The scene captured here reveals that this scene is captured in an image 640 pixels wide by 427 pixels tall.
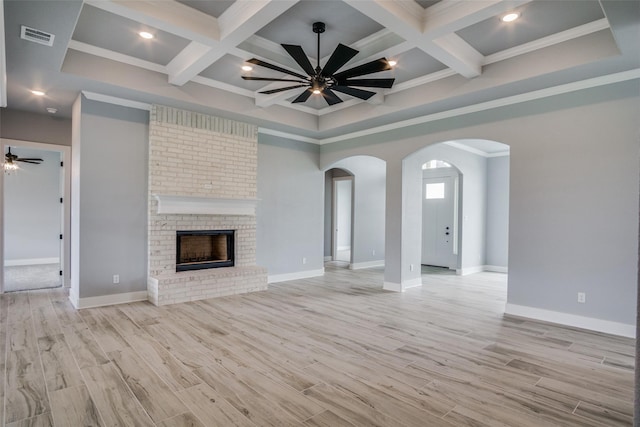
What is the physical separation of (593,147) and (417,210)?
292 cm

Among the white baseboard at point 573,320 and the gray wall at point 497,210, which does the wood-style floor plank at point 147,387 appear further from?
the gray wall at point 497,210

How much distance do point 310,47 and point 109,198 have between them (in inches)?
141

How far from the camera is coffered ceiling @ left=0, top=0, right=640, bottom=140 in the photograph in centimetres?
311

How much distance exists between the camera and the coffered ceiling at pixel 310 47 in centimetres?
311

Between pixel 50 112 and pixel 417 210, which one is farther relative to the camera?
pixel 417 210

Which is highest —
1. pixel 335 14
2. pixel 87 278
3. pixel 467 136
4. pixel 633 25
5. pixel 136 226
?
pixel 335 14

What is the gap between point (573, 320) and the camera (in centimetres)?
412

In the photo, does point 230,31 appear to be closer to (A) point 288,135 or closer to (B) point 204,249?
(A) point 288,135

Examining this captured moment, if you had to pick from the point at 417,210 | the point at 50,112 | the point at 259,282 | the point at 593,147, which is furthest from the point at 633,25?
the point at 50,112

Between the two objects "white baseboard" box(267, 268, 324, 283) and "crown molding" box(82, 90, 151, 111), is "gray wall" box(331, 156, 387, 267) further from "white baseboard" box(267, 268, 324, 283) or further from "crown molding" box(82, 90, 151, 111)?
"crown molding" box(82, 90, 151, 111)

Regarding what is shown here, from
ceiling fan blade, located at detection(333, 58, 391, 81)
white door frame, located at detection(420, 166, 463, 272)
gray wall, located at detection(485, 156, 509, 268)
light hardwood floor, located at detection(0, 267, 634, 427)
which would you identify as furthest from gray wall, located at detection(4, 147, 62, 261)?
gray wall, located at detection(485, 156, 509, 268)

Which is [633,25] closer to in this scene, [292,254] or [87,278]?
[292,254]

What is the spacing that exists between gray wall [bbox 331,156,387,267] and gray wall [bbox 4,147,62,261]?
24.7 feet

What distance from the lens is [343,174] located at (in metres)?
9.85
